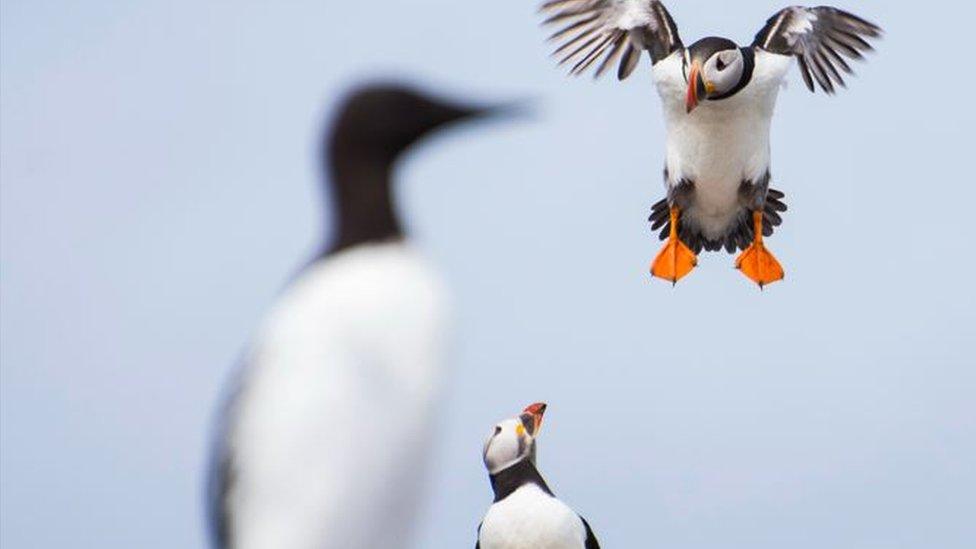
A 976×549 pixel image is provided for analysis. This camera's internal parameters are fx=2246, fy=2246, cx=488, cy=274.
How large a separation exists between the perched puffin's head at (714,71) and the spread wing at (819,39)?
544 millimetres

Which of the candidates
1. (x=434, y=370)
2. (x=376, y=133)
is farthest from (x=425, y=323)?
(x=376, y=133)

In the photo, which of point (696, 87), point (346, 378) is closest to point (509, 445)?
→ point (696, 87)

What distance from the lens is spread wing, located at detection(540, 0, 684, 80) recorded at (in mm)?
12453

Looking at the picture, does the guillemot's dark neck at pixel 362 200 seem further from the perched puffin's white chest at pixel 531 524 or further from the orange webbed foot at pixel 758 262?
the orange webbed foot at pixel 758 262

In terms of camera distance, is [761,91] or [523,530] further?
[761,91]

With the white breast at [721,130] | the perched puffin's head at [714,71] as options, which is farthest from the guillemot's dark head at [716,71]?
the white breast at [721,130]

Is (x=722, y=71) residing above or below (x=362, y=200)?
below

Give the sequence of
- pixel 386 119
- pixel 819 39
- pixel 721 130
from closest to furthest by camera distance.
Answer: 1. pixel 386 119
2. pixel 721 130
3. pixel 819 39

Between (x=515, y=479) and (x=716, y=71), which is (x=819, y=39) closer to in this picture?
(x=716, y=71)

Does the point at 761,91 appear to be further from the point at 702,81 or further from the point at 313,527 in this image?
the point at 313,527

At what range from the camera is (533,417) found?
10211 mm

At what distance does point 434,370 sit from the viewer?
3.75 m

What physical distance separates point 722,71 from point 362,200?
7970 mm

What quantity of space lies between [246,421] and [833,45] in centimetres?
939
